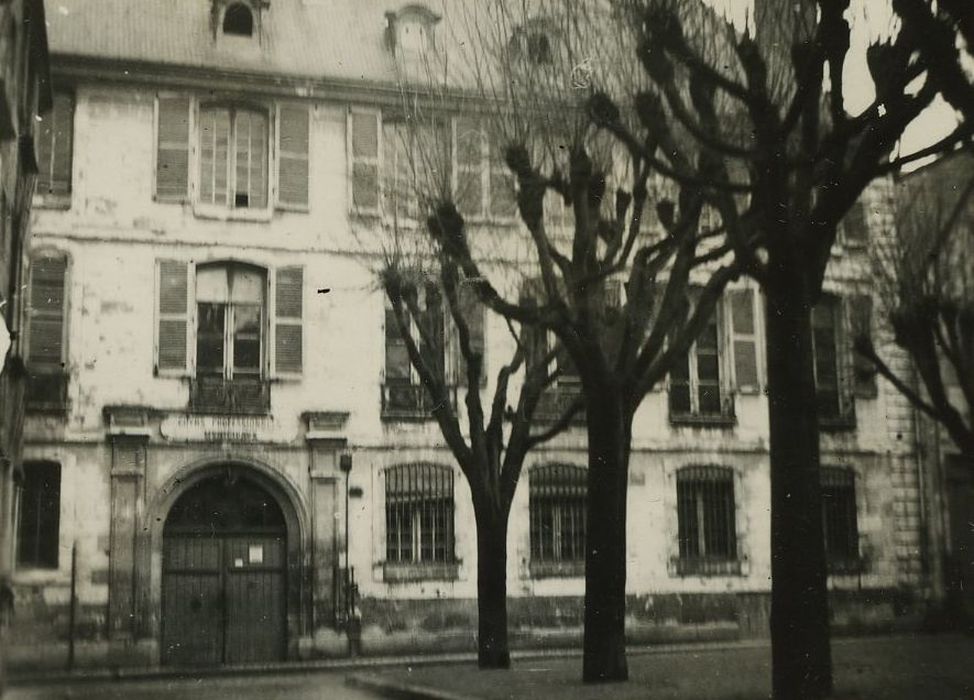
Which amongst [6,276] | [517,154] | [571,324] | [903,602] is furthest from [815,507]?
[903,602]

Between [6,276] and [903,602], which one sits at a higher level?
[6,276]

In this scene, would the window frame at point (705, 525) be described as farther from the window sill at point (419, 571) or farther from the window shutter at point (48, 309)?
the window shutter at point (48, 309)

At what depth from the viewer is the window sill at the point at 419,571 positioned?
21797 mm

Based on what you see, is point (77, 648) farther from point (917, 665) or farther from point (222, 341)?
point (917, 665)

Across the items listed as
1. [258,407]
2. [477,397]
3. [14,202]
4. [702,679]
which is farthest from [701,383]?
[14,202]

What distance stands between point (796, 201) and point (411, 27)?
14.9 metres

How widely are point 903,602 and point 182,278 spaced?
14678mm

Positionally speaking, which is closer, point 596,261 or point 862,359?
point 596,261

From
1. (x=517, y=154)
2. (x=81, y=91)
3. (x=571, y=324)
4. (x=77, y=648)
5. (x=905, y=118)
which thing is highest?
(x=81, y=91)

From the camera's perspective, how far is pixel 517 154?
13016 mm

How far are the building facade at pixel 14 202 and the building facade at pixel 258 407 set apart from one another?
3.95ft

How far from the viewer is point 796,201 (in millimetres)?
10297

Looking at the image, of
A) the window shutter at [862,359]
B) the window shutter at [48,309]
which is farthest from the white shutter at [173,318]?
the window shutter at [862,359]

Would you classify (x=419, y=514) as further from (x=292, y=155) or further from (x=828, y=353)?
(x=828, y=353)
